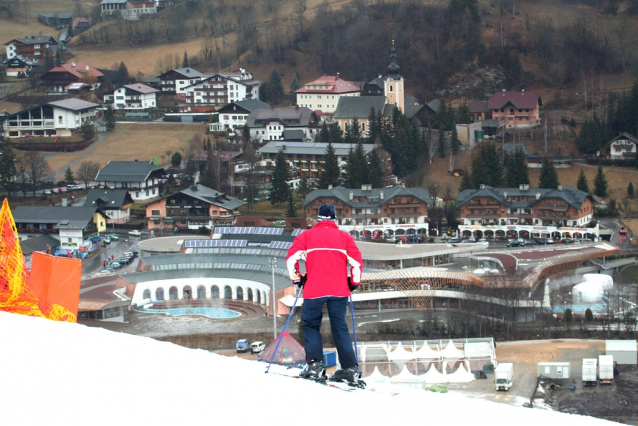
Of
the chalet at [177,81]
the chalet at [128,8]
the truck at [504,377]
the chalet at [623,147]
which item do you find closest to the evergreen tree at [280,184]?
the chalet at [623,147]

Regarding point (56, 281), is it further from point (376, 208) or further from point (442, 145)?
point (442, 145)

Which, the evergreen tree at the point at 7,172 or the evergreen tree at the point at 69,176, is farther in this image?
the evergreen tree at the point at 69,176

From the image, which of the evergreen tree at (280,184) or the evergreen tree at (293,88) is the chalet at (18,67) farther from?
the evergreen tree at (280,184)

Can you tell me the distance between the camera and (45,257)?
Answer: 16.1 metres

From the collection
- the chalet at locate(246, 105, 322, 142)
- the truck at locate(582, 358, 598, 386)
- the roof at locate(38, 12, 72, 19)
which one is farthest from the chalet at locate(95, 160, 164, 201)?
the roof at locate(38, 12, 72, 19)

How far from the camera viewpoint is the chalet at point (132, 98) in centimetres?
4938

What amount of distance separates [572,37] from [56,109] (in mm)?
24514

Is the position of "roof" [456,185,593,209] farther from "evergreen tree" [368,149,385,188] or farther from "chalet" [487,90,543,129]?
"chalet" [487,90,543,129]

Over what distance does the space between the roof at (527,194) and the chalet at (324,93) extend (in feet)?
49.4

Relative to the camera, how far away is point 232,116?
45906 mm

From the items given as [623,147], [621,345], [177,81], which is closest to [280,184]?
[623,147]

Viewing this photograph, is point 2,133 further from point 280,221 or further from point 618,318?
point 618,318

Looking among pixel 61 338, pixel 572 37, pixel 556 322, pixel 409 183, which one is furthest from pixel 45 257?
pixel 572 37

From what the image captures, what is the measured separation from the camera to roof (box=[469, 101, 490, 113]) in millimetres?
42500
